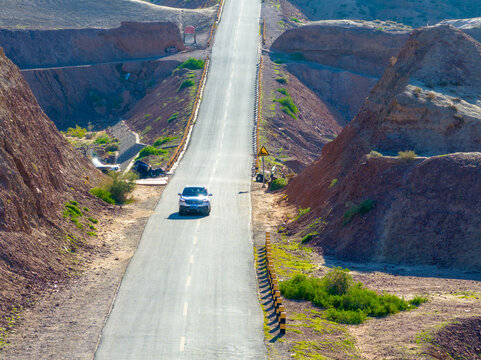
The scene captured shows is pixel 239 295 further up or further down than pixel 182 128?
further up

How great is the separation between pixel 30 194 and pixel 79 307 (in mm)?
6744

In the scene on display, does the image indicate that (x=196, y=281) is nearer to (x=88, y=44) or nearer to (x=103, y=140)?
(x=103, y=140)

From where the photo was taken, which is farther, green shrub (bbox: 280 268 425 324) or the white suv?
the white suv

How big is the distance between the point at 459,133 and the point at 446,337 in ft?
52.4

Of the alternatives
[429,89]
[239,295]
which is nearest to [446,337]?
[239,295]

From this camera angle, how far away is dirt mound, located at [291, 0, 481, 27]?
102062 millimetres

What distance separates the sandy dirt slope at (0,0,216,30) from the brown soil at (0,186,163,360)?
178 feet

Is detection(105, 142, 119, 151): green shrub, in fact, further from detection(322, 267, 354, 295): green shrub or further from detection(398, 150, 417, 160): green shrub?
detection(322, 267, 354, 295): green shrub

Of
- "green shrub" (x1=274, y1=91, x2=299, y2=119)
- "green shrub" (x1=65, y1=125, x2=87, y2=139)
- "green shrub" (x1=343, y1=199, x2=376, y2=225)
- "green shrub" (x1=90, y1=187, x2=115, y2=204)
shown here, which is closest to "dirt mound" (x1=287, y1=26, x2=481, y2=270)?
"green shrub" (x1=343, y1=199, x2=376, y2=225)

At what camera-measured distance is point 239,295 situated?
22.1 m

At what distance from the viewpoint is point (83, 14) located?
84.2 metres

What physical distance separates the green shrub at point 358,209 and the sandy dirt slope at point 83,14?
59334 millimetres

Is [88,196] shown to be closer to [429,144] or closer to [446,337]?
[429,144]

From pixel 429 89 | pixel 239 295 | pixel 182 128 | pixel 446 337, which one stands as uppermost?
pixel 429 89
